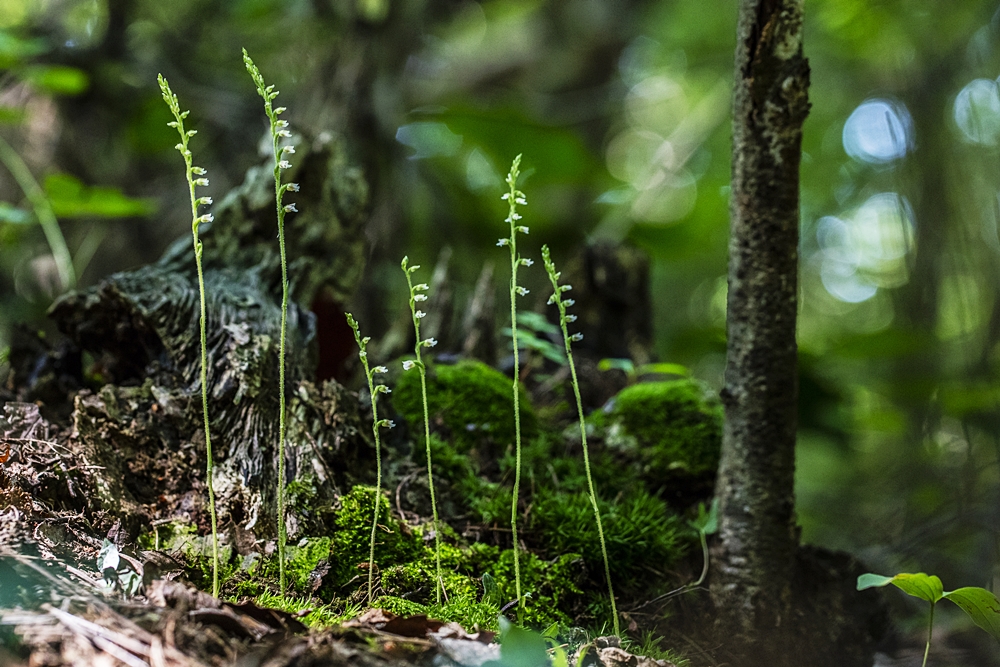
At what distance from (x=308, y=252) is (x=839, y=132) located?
8.45 m

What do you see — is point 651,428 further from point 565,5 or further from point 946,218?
point 565,5

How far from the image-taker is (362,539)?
6.40 feet

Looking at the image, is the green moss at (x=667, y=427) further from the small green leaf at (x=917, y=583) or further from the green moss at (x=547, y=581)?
the small green leaf at (x=917, y=583)

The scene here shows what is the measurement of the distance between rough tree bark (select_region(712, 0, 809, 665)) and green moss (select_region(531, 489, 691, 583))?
0.74 ft

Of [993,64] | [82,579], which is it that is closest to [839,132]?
[993,64]

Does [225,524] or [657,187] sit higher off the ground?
[657,187]

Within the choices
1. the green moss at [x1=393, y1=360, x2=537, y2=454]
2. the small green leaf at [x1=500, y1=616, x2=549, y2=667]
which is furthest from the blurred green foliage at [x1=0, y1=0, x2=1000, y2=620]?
the small green leaf at [x1=500, y1=616, x2=549, y2=667]

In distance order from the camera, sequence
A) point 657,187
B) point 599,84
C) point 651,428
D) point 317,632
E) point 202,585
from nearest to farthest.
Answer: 1. point 317,632
2. point 202,585
3. point 651,428
4. point 657,187
5. point 599,84

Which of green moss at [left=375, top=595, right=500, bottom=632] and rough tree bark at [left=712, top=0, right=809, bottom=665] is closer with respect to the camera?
green moss at [left=375, top=595, right=500, bottom=632]

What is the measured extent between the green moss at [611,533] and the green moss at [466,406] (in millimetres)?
470

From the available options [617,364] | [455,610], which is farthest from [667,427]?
[455,610]

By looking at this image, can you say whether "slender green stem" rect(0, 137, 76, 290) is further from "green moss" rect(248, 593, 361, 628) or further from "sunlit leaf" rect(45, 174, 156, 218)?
"green moss" rect(248, 593, 361, 628)

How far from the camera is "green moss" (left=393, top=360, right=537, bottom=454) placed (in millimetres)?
2746

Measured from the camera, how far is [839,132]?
28.3 feet
